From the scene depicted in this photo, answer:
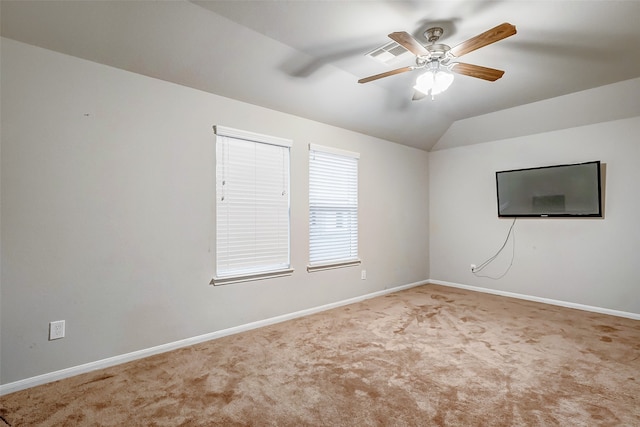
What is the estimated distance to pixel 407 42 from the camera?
205 centimetres

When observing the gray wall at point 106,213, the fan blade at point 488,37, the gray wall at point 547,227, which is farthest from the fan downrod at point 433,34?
the gray wall at point 547,227

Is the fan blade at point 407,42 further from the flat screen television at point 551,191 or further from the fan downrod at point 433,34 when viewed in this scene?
the flat screen television at point 551,191

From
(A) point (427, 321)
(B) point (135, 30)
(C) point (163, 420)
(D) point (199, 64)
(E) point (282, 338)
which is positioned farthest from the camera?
(A) point (427, 321)

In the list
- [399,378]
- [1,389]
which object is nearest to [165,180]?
[1,389]

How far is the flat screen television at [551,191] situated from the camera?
12.7ft

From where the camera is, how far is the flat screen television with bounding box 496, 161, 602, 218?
388 cm

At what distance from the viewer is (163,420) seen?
183 cm

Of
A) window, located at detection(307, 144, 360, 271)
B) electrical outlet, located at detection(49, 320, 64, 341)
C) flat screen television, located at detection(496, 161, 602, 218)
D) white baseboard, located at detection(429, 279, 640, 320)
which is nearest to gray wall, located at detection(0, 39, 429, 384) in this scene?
electrical outlet, located at detection(49, 320, 64, 341)

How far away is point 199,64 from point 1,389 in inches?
109

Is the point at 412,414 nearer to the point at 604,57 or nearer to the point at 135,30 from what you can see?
the point at 135,30

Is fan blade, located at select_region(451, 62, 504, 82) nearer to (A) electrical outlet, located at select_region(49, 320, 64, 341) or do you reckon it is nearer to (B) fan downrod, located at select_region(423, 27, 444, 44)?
(B) fan downrod, located at select_region(423, 27, 444, 44)

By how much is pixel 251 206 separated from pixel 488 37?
2472 mm

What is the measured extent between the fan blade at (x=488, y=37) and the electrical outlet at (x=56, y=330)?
3.47 meters

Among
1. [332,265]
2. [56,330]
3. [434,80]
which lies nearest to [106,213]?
[56,330]
